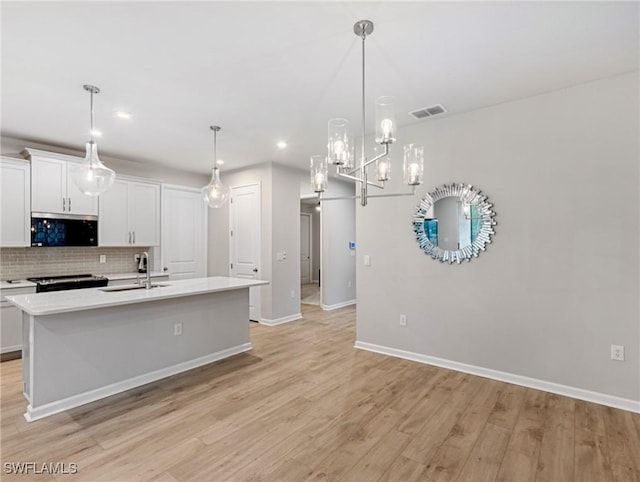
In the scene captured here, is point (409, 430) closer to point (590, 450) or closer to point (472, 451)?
point (472, 451)

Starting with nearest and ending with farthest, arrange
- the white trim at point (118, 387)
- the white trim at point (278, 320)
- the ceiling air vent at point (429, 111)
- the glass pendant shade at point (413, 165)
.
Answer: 1. the glass pendant shade at point (413, 165)
2. the white trim at point (118, 387)
3. the ceiling air vent at point (429, 111)
4. the white trim at point (278, 320)

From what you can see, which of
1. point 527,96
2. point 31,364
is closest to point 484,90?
point 527,96

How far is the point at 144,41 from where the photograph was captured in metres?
2.30

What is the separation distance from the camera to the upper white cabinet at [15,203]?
397 cm

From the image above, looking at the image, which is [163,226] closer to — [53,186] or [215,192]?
[53,186]

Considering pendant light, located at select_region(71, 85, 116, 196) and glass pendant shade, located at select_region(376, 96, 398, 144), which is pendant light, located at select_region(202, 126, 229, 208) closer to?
pendant light, located at select_region(71, 85, 116, 196)

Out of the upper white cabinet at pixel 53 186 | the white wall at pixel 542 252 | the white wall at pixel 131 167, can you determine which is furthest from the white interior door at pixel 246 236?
the white wall at pixel 542 252

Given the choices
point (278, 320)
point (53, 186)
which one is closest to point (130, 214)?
point (53, 186)

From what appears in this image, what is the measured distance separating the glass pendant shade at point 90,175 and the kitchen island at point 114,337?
3.16 ft

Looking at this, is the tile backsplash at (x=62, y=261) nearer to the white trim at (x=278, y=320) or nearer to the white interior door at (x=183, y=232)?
the white interior door at (x=183, y=232)

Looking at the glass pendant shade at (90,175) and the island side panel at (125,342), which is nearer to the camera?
the island side panel at (125,342)

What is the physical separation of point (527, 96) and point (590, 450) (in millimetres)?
2928

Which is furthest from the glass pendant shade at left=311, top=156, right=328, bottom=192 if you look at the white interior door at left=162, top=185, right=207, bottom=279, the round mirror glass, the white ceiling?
the white interior door at left=162, top=185, right=207, bottom=279

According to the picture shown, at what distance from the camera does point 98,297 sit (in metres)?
3.00
